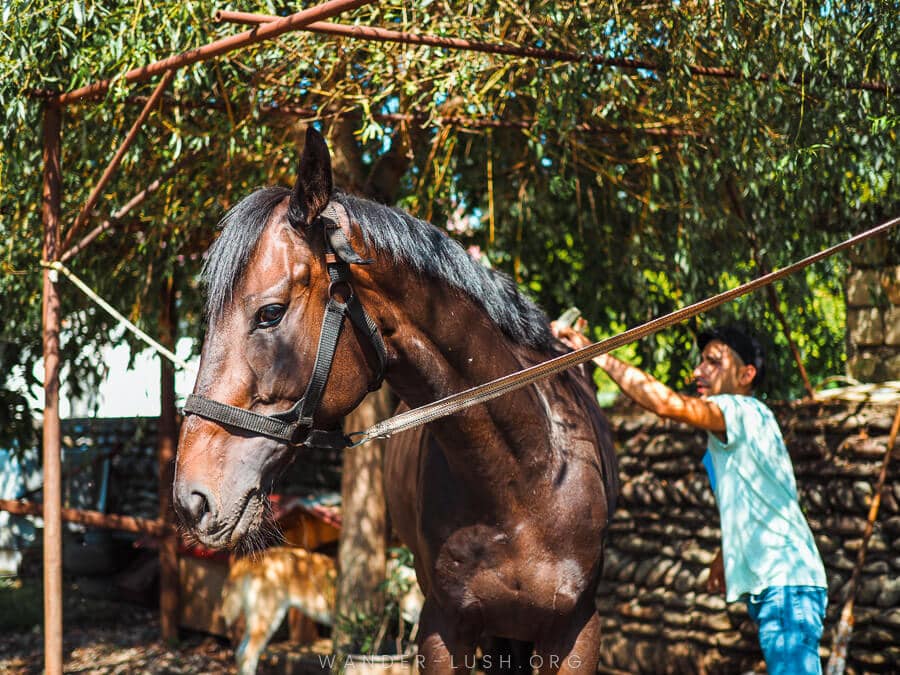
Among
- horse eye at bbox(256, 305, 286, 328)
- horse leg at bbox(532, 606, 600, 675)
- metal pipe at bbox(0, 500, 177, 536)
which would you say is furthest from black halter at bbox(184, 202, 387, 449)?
metal pipe at bbox(0, 500, 177, 536)

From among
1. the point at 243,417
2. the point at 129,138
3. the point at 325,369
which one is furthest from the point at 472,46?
the point at 243,417

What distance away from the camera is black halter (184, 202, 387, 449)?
2162 mm

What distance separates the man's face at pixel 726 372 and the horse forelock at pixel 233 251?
206cm

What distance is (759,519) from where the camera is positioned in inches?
134

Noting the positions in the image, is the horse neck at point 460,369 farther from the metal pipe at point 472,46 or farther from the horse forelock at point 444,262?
the metal pipe at point 472,46

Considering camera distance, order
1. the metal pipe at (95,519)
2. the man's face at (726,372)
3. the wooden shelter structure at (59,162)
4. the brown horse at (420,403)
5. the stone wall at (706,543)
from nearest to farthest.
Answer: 1. the brown horse at (420,403)
2. the wooden shelter structure at (59,162)
3. the man's face at (726,372)
4. the stone wall at (706,543)
5. the metal pipe at (95,519)

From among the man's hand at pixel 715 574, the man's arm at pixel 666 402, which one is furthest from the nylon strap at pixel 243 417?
the man's hand at pixel 715 574

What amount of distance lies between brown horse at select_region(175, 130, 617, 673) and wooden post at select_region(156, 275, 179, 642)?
155 inches

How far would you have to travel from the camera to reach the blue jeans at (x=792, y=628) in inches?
127

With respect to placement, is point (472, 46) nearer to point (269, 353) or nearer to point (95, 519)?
point (269, 353)

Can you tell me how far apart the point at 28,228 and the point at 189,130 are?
119 centimetres

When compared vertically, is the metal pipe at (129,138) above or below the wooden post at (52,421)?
above

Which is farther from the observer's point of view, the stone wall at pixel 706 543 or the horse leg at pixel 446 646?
the stone wall at pixel 706 543

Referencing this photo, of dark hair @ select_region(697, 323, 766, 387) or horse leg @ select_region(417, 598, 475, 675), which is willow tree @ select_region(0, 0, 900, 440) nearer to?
dark hair @ select_region(697, 323, 766, 387)
